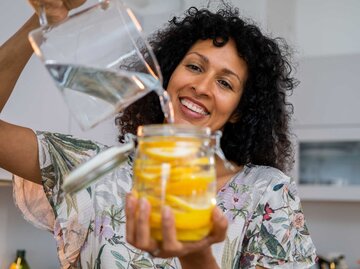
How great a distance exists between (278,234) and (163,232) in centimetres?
61

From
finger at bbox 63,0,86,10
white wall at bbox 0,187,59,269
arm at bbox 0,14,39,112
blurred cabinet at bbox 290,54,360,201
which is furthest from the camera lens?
blurred cabinet at bbox 290,54,360,201

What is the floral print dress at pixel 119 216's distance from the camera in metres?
1.17

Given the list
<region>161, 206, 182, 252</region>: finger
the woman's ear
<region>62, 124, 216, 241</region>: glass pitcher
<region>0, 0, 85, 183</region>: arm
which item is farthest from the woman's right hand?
the woman's ear

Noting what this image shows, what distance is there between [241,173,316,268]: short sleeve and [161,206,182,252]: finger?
0.56 metres

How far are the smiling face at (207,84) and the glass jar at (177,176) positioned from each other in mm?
474

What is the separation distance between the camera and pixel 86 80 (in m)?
0.75

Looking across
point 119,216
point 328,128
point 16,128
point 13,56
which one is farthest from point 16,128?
point 328,128

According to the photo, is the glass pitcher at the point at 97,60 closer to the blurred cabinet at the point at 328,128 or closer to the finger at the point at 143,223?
the finger at the point at 143,223

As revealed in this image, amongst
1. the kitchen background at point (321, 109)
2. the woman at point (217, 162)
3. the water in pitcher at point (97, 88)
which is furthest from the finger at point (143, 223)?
the kitchen background at point (321, 109)

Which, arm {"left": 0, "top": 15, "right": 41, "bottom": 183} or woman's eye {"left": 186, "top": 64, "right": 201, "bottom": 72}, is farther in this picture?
woman's eye {"left": 186, "top": 64, "right": 201, "bottom": 72}

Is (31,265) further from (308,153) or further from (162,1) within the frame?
(308,153)

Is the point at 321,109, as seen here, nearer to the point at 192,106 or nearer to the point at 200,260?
the point at 192,106

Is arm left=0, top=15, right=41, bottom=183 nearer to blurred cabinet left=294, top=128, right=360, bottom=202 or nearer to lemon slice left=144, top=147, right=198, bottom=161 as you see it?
lemon slice left=144, top=147, right=198, bottom=161

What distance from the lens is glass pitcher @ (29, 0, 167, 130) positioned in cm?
74
